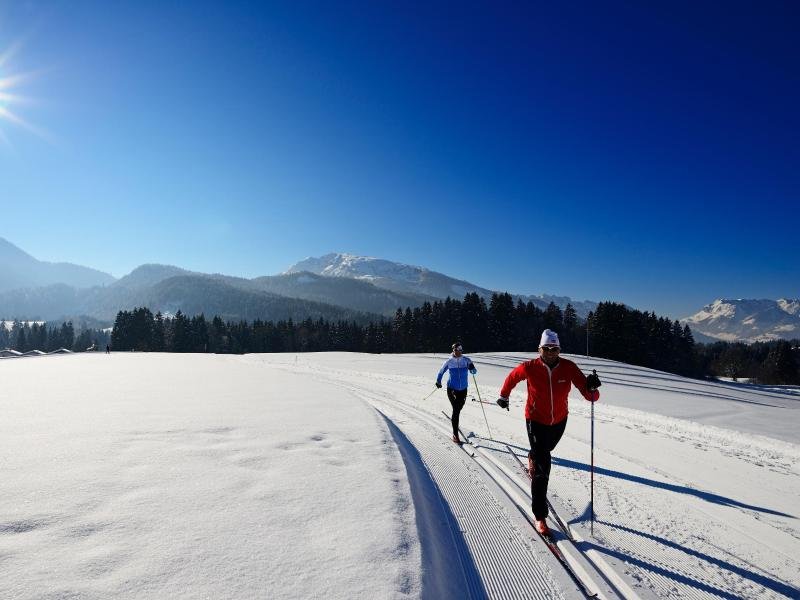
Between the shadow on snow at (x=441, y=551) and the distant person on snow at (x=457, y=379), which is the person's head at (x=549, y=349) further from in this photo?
the distant person on snow at (x=457, y=379)

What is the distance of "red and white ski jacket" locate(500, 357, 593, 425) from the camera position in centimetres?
511

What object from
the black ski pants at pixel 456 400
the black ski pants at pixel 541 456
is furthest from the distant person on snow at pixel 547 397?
the black ski pants at pixel 456 400

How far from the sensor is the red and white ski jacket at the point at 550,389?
5.11m

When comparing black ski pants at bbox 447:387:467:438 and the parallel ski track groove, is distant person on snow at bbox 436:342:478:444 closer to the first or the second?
black ski pants at bbox 447:387:467:438

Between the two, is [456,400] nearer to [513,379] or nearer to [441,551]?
[513,379]

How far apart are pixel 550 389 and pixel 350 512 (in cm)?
289

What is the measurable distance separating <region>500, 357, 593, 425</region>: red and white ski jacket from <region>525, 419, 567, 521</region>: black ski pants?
9 centimetres

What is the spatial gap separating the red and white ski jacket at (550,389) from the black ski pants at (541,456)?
9cm

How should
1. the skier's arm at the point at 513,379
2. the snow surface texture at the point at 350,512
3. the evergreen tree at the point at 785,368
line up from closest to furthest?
1. the snow surface texture at the point at 350,512
2. the skier's arm at the point at 513,379
3. the evergreen tree at the point at 785,368

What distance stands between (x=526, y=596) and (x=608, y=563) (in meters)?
1.12

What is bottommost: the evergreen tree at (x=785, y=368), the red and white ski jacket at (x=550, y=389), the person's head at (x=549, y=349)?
the evergreen tree at (x=785, y=368)

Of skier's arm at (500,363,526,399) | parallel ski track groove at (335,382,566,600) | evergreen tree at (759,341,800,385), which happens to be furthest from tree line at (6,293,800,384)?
parallel ski track groove at (335,382,566,600)

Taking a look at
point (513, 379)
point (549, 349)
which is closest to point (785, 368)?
point (513, 379)

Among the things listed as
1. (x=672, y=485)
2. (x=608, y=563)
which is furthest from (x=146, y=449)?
(x=672, y=485)
